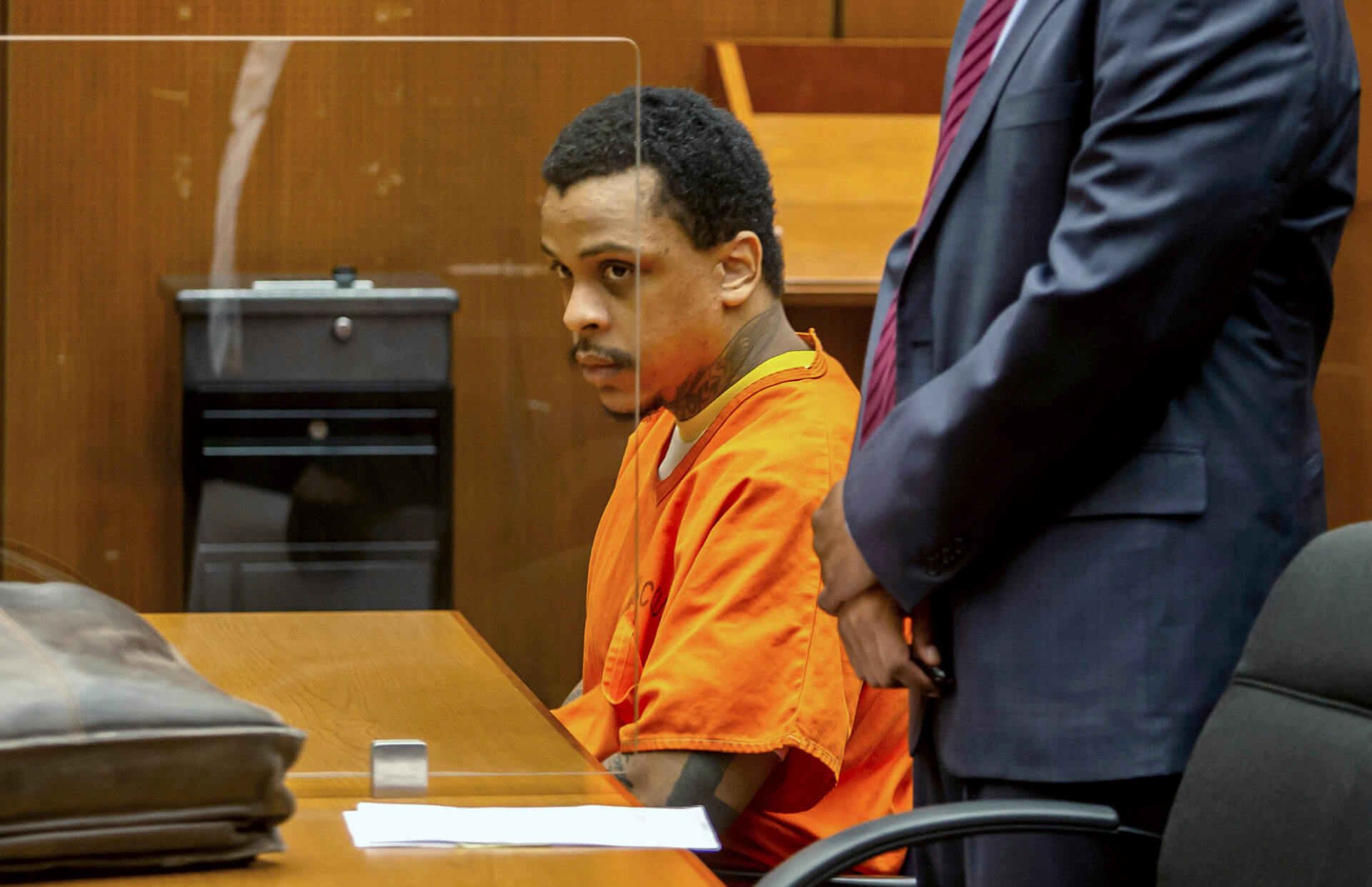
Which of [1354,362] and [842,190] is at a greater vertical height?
[842,190]

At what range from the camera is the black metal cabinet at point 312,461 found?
1031 millimetres

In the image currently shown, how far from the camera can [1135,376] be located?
3.15 feet

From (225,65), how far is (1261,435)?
0.73 metres

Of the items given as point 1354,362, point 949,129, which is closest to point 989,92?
point 949,129

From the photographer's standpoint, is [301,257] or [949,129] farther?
[949,129]

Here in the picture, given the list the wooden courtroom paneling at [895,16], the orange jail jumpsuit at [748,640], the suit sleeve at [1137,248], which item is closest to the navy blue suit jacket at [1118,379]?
the suit sleeve at [1137,248]

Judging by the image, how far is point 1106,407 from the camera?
963 millimetres

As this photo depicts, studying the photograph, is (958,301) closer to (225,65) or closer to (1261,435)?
(1261,435)

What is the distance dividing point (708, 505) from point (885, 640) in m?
0.26

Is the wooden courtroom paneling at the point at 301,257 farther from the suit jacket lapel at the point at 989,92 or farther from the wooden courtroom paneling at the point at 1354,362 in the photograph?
the wooden courtroom paneling at the point at 1354,362

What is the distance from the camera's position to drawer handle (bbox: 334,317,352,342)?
1.06 meters

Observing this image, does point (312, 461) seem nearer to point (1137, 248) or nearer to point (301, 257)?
point (301, 257)

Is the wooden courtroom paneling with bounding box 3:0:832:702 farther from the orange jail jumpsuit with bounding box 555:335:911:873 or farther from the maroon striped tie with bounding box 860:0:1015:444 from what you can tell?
the maroon striped tie with bounding box 860:0:1015:444

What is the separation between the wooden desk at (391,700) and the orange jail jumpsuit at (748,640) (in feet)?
0.26
